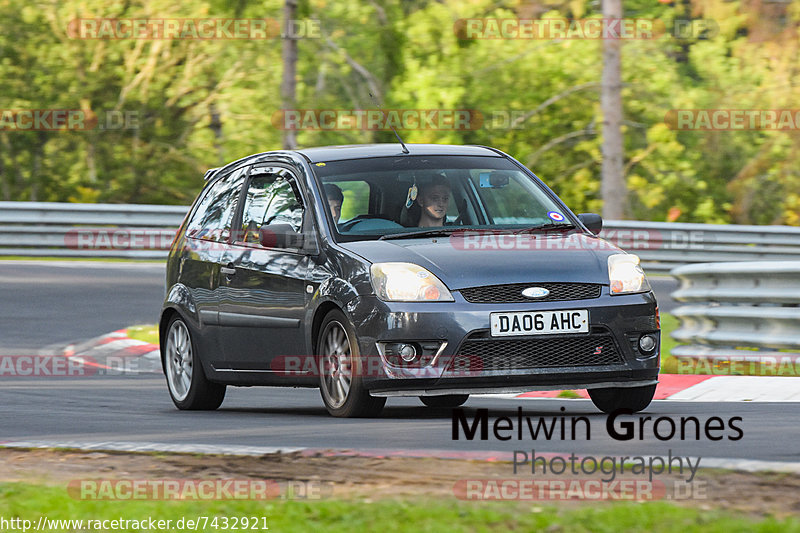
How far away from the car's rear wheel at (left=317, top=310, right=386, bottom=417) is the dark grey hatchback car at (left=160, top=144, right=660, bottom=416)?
0.01m

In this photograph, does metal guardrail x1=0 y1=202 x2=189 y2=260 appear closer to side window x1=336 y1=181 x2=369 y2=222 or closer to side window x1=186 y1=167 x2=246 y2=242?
side window x1=186 y1=167 x2=246 y2=242

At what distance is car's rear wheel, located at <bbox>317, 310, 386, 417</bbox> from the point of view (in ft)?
28.3

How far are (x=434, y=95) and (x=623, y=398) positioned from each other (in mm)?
25455

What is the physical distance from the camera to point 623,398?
9.23 meters

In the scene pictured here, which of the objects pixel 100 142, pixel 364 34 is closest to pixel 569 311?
pixel 100 142

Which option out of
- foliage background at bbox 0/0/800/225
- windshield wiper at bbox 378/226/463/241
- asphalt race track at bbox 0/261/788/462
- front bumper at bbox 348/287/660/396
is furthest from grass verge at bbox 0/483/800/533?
foliage background at bbox 0/0/800/225

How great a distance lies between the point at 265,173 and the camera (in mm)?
10312

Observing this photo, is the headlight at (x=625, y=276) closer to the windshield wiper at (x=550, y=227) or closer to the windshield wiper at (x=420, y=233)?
the windshield wiper at (x=550, y=227)

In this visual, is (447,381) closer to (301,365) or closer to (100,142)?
(301,365)

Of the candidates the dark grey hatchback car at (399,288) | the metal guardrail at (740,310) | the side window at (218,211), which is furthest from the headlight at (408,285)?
the metal guardrail at (740,310)

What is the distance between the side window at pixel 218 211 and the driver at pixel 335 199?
1.04 m

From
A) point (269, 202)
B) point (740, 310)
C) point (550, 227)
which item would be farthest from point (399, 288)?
point (740, 310)

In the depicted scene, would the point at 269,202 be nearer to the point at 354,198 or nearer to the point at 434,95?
the point at 354,198

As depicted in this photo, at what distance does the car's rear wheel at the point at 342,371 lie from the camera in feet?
→ 28.3
